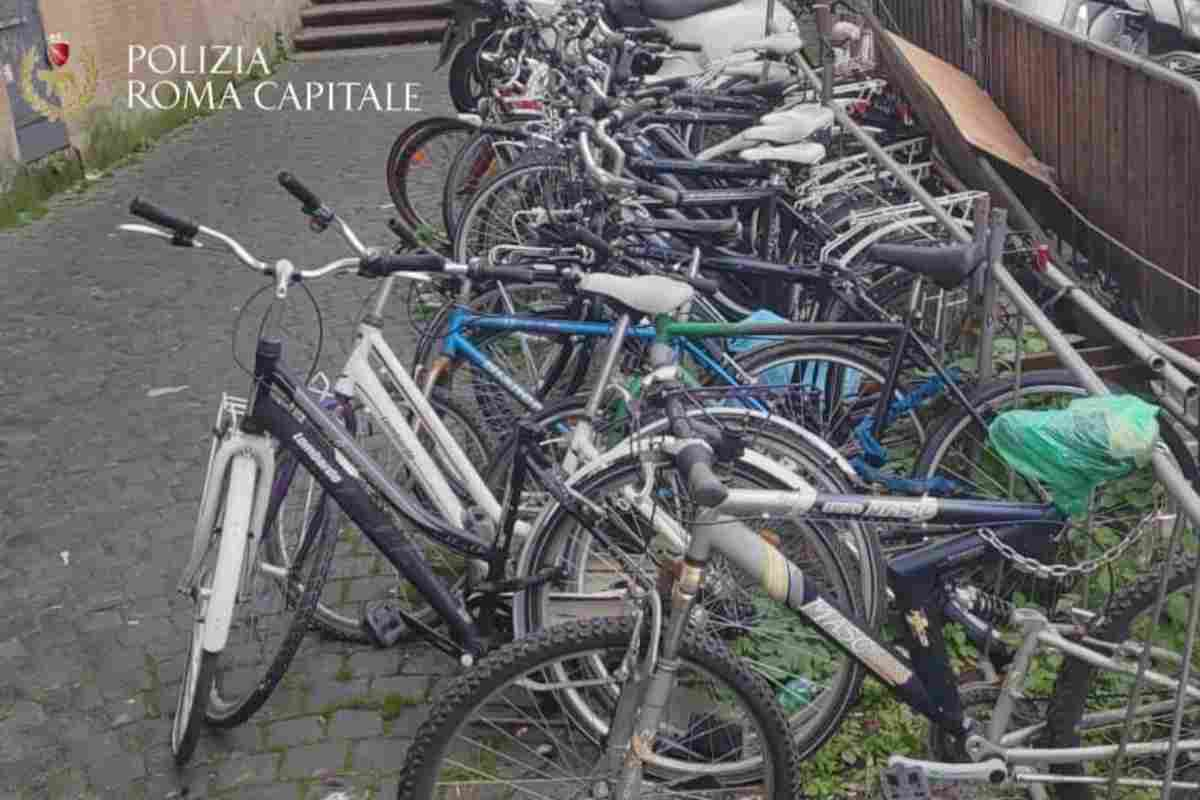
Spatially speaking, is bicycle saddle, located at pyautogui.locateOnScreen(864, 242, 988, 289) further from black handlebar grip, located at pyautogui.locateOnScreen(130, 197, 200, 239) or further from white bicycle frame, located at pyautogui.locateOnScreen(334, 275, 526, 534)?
black handlebar grip, located at pyautogui.locateOnScreen(130, 197, 200, 239)

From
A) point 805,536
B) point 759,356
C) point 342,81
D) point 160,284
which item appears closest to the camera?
point 805,536

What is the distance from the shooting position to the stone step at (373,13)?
15648 mm

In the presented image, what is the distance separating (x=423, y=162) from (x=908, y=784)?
5287 millimetres

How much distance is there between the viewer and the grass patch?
9594mm

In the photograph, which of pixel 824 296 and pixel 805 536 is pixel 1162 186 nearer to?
pixel 824 296

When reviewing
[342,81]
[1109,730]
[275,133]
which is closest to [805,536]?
[1109,730]

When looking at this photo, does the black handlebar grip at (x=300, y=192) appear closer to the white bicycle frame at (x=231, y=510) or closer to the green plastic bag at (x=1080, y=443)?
the white bicycle frame at (x=231, y=510)

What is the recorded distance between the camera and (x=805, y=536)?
355 cm

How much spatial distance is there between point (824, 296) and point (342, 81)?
957 centimetres

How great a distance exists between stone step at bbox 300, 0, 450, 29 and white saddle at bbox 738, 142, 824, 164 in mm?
10909

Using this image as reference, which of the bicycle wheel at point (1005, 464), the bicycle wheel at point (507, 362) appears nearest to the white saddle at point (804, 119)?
the bicycle wheel at point (507, 362)

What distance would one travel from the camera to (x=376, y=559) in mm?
4871

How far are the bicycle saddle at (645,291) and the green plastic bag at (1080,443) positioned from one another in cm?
93

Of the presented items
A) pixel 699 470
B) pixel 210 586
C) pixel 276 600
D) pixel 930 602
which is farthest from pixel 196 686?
pixel 930 602
